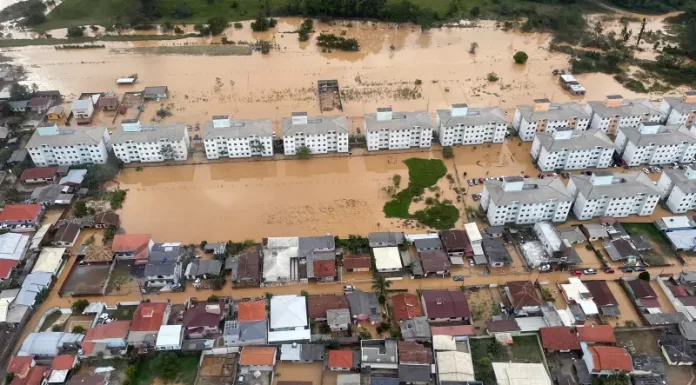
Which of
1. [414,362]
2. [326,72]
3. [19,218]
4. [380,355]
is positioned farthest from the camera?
[326,72]

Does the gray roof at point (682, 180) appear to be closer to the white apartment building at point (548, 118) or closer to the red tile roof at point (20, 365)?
the white apartment building at point (548, 118)

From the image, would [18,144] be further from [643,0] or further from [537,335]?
[643,0]

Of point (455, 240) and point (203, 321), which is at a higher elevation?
point (455, 240)

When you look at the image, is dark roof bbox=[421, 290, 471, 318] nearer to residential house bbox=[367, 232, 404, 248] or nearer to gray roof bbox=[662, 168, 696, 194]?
residential house bbox=[367, 232, 404, 248]

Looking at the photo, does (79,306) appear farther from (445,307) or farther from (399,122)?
(399,122)

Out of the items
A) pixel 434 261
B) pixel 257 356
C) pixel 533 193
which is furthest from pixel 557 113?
pixel 257 356

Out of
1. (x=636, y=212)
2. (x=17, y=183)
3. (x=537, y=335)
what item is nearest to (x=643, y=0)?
(x=636, y=212)
